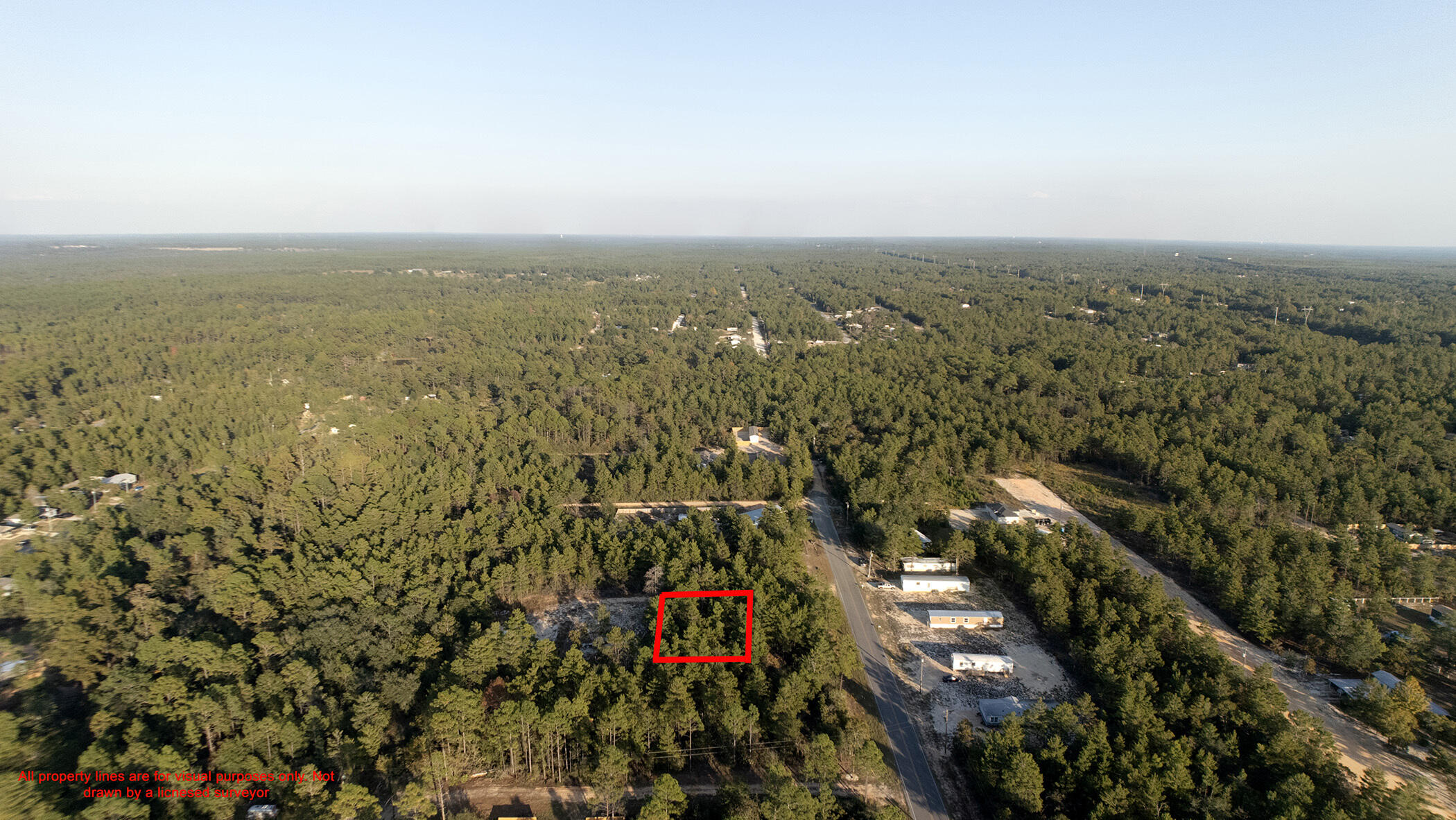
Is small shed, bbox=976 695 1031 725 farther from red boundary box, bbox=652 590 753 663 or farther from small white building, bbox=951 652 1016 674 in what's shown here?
red boundary box, bbox=652 590 753 663

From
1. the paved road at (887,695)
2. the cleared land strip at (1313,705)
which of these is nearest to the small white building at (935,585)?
the paved road at (887,695)

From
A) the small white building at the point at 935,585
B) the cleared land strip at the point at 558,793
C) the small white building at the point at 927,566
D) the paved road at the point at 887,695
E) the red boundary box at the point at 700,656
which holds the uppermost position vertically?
the red boundary box at the point at 700,656

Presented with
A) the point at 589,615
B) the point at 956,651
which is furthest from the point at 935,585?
the point at 589,615

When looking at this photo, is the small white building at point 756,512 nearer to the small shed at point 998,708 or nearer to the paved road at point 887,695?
the paved road at point 887,695

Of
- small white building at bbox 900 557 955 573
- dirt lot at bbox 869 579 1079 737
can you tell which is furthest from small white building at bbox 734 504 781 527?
small white building at bbox 900 557 955 573

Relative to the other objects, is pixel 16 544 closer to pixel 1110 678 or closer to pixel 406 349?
pixel 406 349

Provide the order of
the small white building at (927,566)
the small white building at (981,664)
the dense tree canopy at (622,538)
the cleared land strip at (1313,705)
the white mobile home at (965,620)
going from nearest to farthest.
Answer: the dense tree canopy at (622,538), the cleared land strip at (1313,705), the small white building at (981,664), the white mobile home at (965,620), the small white building at (927,566)
